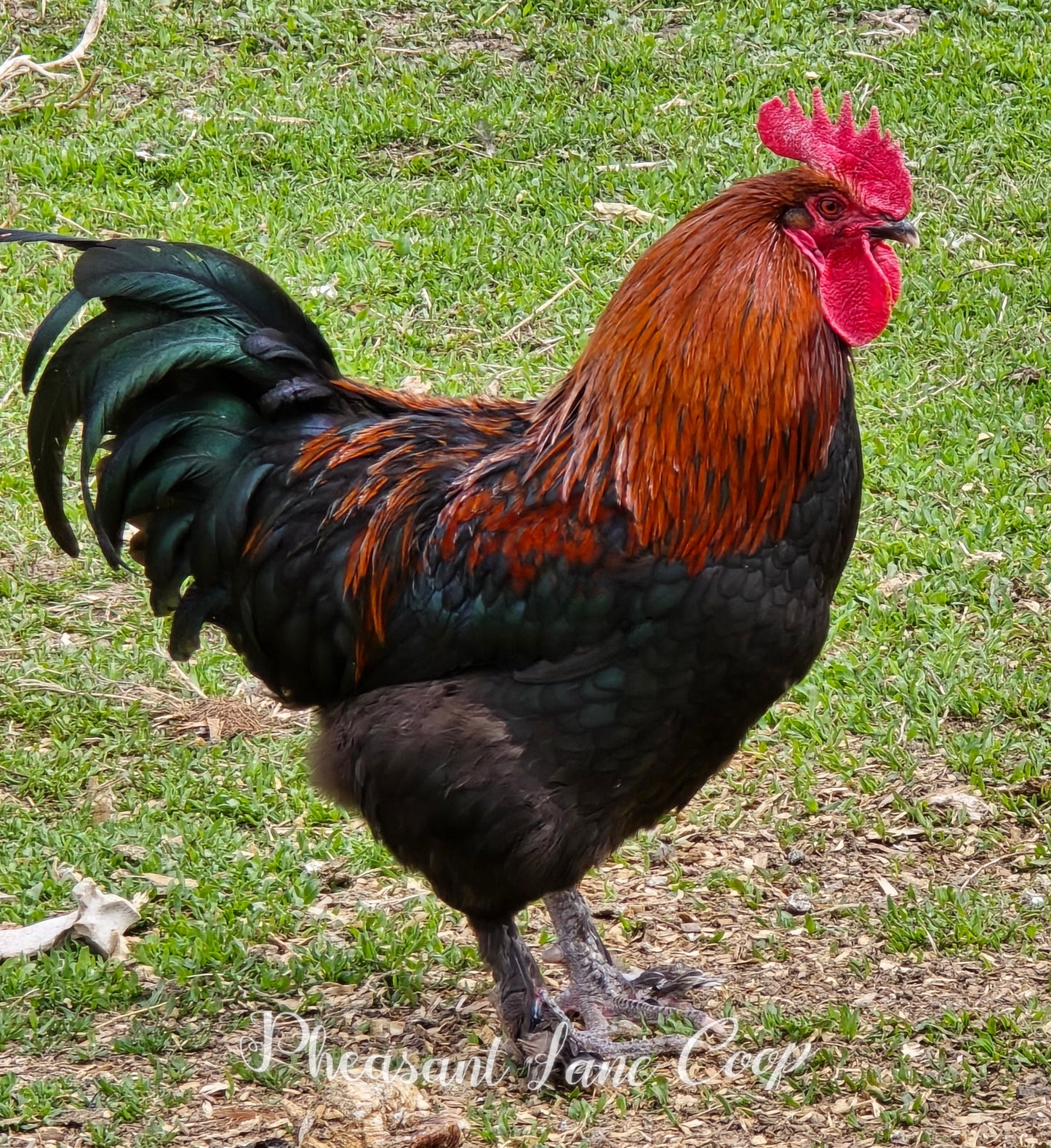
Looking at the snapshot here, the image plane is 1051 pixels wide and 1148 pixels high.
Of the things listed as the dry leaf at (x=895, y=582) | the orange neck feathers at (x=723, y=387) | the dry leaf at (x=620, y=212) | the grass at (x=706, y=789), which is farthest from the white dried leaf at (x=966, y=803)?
the dry leaf at (x=620, y=212)

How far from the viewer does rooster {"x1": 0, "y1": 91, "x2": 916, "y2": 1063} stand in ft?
11.3

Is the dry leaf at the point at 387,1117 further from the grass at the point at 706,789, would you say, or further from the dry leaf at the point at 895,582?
the dry leaf at the point at 895,582

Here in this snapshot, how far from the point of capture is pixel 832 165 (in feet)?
11.4

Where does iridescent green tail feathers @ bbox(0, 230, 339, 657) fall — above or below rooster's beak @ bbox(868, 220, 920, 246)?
below

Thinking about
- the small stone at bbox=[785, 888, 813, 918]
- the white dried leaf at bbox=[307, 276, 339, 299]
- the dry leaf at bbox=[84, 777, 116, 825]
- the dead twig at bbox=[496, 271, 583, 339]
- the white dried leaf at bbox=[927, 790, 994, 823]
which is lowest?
the dry leaf at bbox=[84, 777, 116, 825]

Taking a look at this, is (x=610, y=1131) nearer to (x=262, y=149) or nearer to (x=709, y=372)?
(x=709, y=372)

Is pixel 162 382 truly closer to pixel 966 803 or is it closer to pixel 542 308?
pixel 966 803

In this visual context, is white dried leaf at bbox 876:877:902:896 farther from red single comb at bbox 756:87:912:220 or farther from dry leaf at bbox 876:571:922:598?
red single comb at bbox 756:87:912:220

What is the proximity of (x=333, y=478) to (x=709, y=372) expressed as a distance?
1026 millimetres

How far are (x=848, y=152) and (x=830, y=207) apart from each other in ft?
0.48

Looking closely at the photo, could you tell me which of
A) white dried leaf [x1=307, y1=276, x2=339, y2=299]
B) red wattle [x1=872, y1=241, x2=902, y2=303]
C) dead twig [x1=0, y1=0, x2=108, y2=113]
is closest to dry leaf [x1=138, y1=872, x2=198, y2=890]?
red wattle [x1=872, y1=241, x2=902, y2=303]

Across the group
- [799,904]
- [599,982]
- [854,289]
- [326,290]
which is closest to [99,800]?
[599,982]

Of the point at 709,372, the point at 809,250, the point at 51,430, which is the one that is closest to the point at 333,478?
the point at 51,430

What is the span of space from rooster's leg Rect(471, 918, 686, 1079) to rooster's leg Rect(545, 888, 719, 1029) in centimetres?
19
